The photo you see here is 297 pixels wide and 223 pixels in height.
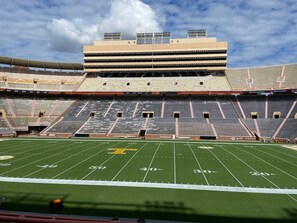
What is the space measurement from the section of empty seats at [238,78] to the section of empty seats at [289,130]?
1441 cm

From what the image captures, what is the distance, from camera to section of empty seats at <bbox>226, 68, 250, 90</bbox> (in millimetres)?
57319

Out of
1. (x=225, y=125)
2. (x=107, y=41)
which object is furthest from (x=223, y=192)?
(x=107, y=41)

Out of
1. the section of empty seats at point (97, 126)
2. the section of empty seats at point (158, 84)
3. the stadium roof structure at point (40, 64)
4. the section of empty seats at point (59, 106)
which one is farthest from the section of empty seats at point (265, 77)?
the stadium roof structure at point (40, 64)

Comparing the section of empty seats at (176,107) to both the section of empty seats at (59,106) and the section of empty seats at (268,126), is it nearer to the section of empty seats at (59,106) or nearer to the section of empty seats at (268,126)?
the section of empty seats at (268,126)

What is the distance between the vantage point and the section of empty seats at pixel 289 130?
133 feet

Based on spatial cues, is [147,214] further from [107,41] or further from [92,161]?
[107,41]

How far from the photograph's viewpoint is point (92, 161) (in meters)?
21.3

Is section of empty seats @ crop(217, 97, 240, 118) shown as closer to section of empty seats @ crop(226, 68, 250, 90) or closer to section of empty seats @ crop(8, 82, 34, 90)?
section of empty seats @ crop(226, 68, 250, 90)

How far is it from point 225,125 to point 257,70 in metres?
22.0

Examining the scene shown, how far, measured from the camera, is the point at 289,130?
42031mm

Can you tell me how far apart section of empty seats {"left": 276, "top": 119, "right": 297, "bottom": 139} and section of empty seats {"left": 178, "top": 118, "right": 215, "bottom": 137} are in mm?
11043

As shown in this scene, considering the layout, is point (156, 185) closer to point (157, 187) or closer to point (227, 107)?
point (157, 187)

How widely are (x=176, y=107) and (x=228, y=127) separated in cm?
1264

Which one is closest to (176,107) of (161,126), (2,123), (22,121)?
(161,126)
